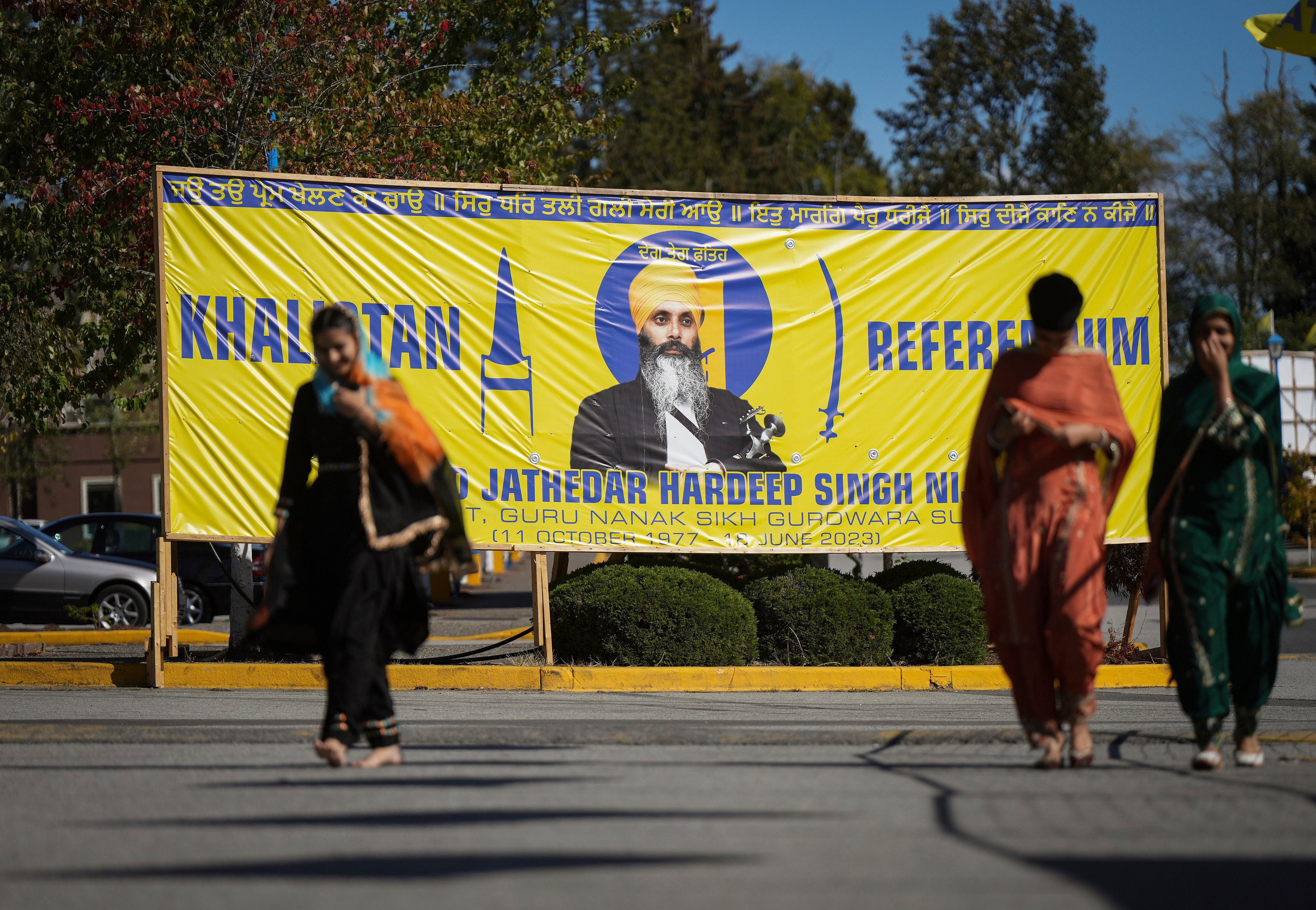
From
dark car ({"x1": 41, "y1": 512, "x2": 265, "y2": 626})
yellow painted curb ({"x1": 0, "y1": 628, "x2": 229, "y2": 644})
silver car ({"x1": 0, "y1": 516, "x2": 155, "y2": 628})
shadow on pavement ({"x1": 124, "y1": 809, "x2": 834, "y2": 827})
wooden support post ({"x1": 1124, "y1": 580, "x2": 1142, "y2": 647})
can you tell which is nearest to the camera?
shadow on pavement ({"x1": 124, "y1": 809, "x2": 834, "y2": 827})

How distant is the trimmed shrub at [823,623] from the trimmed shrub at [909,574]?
0.38m

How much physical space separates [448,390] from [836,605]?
11.1 feet

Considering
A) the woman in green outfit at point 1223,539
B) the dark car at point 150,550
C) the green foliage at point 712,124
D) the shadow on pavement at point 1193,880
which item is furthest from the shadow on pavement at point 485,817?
the green foliage at point 712,124

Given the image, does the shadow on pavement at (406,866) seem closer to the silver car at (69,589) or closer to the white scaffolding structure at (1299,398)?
the silver car at (69,589)

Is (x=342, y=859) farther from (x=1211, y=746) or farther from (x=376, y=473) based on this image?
(x=1211, y=746)

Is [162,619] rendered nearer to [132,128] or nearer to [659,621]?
[659,621]

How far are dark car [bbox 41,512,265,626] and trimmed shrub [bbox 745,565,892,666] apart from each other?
971 centimetres

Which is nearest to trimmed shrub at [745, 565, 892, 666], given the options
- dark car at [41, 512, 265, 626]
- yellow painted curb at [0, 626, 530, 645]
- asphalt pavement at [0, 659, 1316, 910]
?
asphalt pavement at [0, 659, 1316, 910]

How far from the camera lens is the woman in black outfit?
5.50 meters

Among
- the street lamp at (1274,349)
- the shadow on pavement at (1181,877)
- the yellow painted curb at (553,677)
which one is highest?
the street lamp at (1274,349)

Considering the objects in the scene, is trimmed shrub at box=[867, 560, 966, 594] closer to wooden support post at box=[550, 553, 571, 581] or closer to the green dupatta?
wooden support post at box=[550, 553, 571, 581]

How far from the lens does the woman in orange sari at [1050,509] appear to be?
545 cm

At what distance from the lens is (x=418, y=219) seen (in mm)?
11086

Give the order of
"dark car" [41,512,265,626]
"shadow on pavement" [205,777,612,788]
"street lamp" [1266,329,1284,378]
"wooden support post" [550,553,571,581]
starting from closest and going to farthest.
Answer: "shadow on pavement" [205,777,612,788]
"wooden support post" [550,553,571,581]
"dark car" [41,512,265,626]
"street lamp" [1266,329,1284,378]
